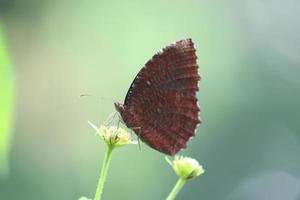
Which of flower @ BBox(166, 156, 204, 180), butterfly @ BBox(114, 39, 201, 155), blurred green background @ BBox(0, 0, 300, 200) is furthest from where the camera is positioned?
blurred green background @ BBox(0, 0, 300, 200)

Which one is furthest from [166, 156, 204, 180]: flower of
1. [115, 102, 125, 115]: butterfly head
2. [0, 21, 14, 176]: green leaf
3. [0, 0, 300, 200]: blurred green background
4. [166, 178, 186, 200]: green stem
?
[0, 0, 300, 200]: blurred green background

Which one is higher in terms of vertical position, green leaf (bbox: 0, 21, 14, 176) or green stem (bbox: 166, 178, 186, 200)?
green leaf (bbox: 0, 21, 14, 176)

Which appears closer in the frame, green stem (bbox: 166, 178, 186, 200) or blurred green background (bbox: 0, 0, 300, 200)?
green stem (bbox: 166, 178, 186, 200)

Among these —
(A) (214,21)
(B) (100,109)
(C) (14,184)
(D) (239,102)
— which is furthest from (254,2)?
(C) (14,184)

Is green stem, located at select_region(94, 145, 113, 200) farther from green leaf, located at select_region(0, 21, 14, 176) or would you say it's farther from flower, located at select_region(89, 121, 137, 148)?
green leaf, located at select_region(0, 21, 14, 176)

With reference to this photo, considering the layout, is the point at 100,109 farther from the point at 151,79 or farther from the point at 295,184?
the point at 151,79

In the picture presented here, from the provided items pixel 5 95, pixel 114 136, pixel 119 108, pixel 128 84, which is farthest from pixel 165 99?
pixel 128 84
